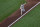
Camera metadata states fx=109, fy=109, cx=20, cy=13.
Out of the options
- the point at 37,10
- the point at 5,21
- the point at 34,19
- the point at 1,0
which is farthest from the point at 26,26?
the point at 1,0

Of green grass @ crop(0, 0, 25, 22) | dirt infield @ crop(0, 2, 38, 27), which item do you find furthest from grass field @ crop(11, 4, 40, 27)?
green grass @ crop(0, 0, 25, 22)

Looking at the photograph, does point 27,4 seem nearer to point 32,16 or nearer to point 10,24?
point 32,16

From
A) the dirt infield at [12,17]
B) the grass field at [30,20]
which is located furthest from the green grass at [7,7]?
the grass field at [30,20]

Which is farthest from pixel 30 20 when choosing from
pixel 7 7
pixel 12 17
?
pixel 7 7

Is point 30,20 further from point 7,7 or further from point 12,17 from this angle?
point 7,7

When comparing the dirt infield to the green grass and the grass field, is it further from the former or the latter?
the grass field

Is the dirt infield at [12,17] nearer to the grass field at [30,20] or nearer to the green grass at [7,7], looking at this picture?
the green grass at [7,7]

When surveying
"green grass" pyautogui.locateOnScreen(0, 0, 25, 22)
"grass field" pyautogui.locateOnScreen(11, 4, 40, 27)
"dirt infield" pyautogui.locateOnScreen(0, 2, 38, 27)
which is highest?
"green grass" pyautogui.locateOnScreen(0, 0, 25, 22)
